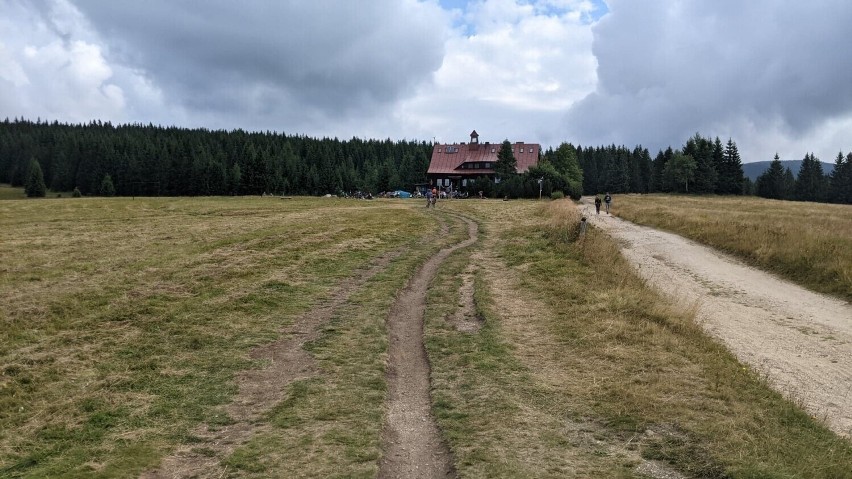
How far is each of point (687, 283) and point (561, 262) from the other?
4814 mm

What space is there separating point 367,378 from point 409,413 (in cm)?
146

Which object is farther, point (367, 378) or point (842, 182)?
point (842, 182)

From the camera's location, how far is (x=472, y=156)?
108438 millimetres

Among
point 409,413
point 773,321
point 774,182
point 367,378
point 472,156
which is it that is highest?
point 472,156

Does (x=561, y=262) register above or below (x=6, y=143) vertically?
below

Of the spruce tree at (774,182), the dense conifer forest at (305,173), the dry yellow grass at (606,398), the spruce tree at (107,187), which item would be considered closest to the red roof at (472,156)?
the dense conifer forest at (305,173)

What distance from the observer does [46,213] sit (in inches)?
1868

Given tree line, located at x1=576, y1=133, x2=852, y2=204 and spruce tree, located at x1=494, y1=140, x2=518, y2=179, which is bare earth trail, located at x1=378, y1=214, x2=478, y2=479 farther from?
tree line, located at x1=576, y1=133, x2=852, y2=204

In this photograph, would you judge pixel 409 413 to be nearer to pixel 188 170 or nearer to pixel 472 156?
pixel 472 156

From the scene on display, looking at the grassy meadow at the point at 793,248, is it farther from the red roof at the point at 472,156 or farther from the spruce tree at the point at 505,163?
the red roof at the point at 472,156

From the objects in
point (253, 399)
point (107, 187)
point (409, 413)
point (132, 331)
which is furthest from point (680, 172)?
point (107, 187)

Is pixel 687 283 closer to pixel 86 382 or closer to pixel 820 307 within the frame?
pixel 820 307

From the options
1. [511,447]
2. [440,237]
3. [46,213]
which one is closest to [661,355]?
[511,447]

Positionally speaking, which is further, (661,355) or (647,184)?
(647,184)
